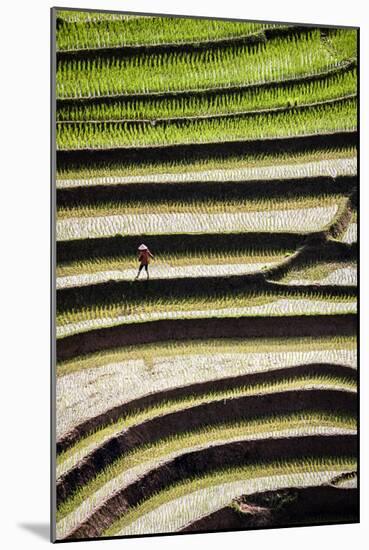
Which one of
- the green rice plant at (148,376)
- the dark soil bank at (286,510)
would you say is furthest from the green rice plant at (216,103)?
the dark soil bank at (286,510)

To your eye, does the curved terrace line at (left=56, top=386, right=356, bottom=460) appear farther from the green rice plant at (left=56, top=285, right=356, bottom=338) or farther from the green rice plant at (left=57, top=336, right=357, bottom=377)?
the green rice plant at (left=56, top=285, right=356, bottom=338)

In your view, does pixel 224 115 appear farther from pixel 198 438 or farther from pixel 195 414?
pixel 198 438

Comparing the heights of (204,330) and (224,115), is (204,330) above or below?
below

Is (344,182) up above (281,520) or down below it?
above

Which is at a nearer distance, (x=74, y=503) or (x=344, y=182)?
(x=74, y=503)

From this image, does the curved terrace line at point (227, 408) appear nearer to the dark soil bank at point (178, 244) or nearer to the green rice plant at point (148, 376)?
the green rice plant at point (148, 376)

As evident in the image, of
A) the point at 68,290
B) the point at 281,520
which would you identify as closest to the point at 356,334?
the point at 281,520

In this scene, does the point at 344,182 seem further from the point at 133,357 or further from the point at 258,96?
the point at 133,357

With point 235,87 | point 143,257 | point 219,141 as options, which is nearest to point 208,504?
point 143,257
